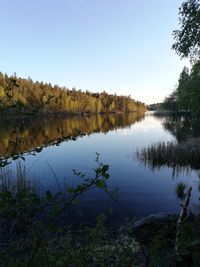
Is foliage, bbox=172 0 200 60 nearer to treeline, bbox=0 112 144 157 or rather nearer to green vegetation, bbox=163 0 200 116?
green vegetation, bbox=163 0 200 116

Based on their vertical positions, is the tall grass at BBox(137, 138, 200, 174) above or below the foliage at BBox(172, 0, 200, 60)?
below

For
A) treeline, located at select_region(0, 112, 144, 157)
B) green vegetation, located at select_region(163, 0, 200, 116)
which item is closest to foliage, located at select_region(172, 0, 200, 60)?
green vegetation, located at select_region(163, 0, 200, 116)

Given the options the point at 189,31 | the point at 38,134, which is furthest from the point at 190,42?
the point at 38,134

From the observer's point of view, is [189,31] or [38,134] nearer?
[189,31]

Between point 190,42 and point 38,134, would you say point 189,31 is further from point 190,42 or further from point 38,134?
point 38,134

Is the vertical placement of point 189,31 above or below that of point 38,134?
above

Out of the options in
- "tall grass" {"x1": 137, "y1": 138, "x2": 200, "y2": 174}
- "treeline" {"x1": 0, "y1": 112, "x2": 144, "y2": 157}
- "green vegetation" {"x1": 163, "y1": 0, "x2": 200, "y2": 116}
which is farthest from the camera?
"tall grass" {"x1": 137, "y1": 138, "x2": 200, "y2": 174}

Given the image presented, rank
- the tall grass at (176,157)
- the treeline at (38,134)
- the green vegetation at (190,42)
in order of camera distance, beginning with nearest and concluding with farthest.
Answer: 1. the treeline at (38,134)
2. the green vegetation at (190,42)
3. the tall grass at (176,157)

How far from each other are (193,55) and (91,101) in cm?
14780

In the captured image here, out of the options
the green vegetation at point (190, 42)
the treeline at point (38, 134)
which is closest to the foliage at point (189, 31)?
the green vegetation at point (190, 42)

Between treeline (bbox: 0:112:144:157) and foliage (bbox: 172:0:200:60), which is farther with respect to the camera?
foliage (bbox: 172:0:200:60)

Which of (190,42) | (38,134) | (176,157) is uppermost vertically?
(190,42)

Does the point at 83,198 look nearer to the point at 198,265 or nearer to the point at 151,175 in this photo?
the point at 151,175

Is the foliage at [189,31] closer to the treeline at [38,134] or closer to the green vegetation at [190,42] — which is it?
the green vegetation at [190,42]
